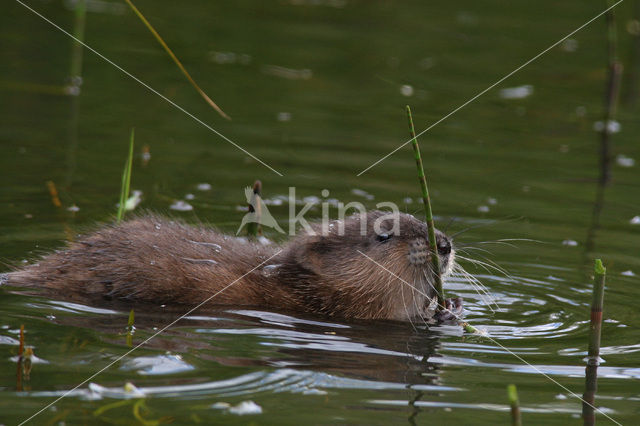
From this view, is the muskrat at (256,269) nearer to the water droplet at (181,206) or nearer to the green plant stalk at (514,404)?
the water droplet at (181,206)

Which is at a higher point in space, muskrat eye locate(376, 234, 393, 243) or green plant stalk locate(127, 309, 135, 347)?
muskrat eye locate(376, 234, 393, 243)

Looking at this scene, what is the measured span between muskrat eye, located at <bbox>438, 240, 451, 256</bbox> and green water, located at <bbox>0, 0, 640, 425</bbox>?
0.59 meters

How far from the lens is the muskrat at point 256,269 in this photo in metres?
7.39

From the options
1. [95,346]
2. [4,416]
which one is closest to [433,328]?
[95,346]

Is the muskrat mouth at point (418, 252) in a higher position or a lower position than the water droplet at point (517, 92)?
lower

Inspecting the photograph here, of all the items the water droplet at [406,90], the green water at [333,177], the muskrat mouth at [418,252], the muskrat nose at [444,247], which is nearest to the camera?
the green water at [333,177]

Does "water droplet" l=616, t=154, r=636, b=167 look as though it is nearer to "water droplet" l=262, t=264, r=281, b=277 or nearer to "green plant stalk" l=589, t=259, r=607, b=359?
"water droplet" l=262, t=264, r=281, b=277

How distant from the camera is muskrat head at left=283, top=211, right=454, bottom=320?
774 centimetres

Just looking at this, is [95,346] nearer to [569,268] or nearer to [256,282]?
[256,282]

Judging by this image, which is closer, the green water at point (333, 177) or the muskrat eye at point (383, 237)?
the green water at point (333, 177)

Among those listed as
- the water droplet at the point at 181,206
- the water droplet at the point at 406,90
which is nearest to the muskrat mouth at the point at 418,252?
the water droplet at the point at 181,206

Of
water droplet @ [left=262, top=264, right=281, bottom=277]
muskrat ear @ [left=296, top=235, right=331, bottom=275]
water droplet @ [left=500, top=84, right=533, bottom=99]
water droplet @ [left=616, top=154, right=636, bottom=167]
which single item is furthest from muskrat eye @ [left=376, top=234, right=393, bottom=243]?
water droplet @ [left=500, top=84, right=533, bottom=99]

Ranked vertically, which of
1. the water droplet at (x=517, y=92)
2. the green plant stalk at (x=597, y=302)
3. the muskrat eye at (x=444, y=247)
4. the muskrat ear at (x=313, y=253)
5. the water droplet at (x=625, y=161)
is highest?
the water droplet at (x=517, y=92)

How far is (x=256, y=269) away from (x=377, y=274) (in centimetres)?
96
